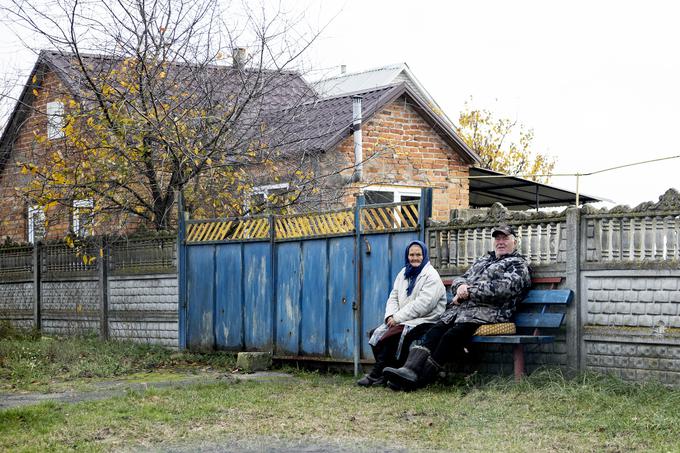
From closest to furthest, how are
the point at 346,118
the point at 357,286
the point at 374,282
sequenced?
the point at 374,282
the point at 357,286
the point at 346,118

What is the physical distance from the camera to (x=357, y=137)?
17.7 metres

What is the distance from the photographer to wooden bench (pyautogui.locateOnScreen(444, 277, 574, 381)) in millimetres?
9648

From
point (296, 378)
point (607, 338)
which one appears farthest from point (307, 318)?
point (607, 338)

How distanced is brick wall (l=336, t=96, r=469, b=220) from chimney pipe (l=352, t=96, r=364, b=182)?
0.31 m

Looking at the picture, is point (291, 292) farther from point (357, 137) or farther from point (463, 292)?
point (357, 137)

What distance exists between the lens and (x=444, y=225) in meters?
11.0

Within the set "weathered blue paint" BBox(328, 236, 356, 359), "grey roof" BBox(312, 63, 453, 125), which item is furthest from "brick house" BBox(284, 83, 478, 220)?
"grey roof" BBox(312, 63, 453, 125)

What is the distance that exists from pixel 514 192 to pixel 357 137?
17.8 feet

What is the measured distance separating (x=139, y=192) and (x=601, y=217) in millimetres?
8161

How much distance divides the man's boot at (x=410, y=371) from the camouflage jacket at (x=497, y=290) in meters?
0.47

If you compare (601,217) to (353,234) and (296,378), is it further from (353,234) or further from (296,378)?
(296,378)

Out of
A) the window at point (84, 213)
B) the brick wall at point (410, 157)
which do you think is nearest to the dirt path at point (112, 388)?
the window at point (84, 213)

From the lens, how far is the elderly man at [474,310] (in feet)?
32.4

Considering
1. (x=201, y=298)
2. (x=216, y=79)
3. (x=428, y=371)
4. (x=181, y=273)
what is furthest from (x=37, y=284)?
(x=428, y=371)
